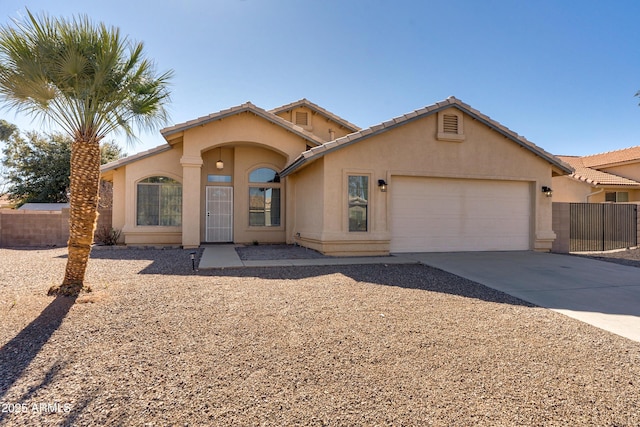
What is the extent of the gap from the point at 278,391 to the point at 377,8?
12.4m

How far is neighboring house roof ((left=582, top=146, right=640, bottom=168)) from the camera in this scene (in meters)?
22.6

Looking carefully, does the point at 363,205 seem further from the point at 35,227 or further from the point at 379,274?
the point at 35,227

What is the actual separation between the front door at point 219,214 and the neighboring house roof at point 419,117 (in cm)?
355

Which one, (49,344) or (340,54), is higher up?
(340,54)

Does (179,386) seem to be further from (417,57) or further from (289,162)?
(417,57)

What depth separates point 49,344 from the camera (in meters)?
3.78

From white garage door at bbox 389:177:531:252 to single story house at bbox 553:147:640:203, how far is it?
10.00 m

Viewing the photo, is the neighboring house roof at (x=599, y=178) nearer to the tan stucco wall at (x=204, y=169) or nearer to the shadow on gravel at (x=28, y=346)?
the tan stucco wall at (x=204, y=169)

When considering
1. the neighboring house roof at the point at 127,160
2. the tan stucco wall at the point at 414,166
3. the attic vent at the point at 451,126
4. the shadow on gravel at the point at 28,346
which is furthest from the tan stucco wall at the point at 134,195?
the attic vent at the point at 451,126

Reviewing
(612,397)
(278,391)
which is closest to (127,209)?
(278,391)

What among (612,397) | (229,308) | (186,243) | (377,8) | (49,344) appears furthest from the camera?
(186,243)

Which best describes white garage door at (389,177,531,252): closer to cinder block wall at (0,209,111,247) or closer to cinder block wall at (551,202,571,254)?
cinder block wall at (551,202,571,254)

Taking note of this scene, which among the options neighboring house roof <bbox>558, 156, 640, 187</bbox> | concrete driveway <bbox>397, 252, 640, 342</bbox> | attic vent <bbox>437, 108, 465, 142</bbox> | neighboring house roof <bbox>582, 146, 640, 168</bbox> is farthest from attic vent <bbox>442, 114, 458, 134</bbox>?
neighboring house roof <bbox>582, 146, 640, 168</bbox>

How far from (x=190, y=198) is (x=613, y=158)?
93.6 feet
